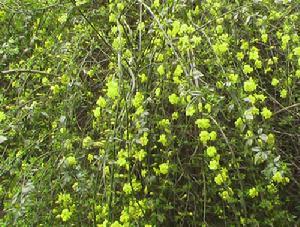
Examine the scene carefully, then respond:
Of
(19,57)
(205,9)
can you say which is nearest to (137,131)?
(205,9)

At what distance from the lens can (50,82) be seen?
2414 millimetres

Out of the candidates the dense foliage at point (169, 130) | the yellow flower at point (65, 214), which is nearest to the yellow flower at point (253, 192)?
the dense foliage at point (169, 130)

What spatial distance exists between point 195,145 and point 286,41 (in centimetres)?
57

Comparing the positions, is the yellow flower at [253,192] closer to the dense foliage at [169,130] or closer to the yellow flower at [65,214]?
the dense foliage at [169,130]

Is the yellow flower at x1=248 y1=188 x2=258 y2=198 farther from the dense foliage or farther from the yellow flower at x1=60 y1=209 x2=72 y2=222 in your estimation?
the yellow flower at x1=60 y1=209 x2=72 y2=222

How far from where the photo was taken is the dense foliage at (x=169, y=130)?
1787mm

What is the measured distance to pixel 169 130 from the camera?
6.36 ft

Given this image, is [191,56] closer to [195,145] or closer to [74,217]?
[195,145]

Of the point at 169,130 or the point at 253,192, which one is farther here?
the point at 169,130

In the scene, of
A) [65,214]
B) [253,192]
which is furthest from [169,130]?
[65,214]

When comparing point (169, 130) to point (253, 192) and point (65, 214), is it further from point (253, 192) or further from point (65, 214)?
point (65, 214)

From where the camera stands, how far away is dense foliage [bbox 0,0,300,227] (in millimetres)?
1787

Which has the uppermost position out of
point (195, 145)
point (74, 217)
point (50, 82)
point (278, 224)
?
point (50, 82)

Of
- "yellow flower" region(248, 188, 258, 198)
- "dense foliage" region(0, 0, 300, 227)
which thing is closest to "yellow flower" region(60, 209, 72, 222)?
"dense foliage" region(0, 0, 300, 227)
